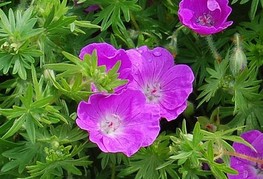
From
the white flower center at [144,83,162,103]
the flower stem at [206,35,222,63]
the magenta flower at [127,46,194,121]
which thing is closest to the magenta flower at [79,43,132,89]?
the magenta flower at [127,46,194,121]

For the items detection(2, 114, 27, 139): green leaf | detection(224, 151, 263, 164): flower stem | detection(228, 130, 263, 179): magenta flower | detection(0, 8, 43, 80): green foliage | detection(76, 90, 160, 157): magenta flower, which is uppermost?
detection(0, 8, 43, 80): green foliage

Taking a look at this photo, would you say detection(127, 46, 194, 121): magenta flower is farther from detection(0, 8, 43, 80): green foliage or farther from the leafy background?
detection(0, 8, 43, 80): green foliage

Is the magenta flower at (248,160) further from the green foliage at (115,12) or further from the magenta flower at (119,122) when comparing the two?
the green foliage at (115,12)

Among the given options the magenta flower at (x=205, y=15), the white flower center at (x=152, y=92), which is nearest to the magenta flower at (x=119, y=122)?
the white flower center at (x=152, y=92)

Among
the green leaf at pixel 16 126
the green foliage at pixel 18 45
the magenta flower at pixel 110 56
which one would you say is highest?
the green foliage at pixel 18 45

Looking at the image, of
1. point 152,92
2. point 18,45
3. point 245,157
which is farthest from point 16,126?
point 245,157

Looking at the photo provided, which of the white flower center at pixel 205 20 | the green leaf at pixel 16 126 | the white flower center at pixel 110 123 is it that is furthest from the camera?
the white flower center at pixel 205 20
